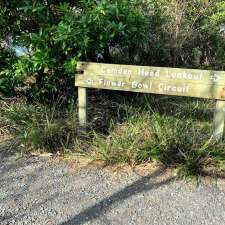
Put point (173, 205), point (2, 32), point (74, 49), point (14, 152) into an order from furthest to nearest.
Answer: point (2, 32)
point (74, 49)
point (14, 152)
point (173, 205)

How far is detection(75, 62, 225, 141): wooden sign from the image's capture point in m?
4.64

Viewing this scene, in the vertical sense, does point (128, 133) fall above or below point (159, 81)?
below

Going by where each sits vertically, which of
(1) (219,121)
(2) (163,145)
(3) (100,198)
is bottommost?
(3) (100,198)

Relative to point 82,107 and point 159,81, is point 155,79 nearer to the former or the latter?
point 159,81

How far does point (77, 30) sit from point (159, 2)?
11.2 feet

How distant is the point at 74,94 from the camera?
6176mm

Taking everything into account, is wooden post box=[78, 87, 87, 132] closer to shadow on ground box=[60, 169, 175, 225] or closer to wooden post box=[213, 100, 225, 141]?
shadow on ground box=[60, 169, 175, 225]

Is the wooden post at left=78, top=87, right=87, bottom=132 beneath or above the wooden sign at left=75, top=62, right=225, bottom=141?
beneath

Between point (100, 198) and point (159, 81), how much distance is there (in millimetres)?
1579

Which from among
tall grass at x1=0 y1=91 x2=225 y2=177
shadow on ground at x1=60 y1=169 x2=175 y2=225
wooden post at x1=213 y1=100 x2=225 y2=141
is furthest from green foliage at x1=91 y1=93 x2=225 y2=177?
shadow on ground at x1=60 y1=169 x2=175 y2=225

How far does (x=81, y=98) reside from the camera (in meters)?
5.35

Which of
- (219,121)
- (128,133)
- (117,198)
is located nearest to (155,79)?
(128,133)

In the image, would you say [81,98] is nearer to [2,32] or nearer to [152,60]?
[2,32]

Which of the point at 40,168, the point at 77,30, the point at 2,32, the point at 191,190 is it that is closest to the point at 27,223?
A: the point at 40,168
